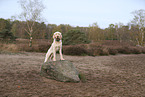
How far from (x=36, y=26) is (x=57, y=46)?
884 inches

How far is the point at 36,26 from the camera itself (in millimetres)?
25703

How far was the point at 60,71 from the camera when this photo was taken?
167 inches

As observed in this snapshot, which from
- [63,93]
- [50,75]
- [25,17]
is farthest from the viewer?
[25,17]

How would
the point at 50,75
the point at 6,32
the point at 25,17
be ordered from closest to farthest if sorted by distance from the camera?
the point at 50,75 < the point at 6,32 < the point at 25,17

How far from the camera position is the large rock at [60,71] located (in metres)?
4.15

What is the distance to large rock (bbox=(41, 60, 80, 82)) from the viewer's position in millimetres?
4145

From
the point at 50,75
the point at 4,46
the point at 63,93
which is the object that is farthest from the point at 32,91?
the point at 4,46

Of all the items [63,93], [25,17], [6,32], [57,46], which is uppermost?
[25,17]

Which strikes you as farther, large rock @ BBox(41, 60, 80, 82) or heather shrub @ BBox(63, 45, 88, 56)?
heather shrub @ BBox(63, 45, 88, 56)

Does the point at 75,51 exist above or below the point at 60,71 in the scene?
below

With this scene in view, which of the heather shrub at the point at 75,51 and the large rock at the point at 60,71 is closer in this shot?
the large rock at the point at 60,71

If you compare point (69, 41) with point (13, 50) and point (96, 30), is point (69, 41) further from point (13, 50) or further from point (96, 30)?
point (96, 30)

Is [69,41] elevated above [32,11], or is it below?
below

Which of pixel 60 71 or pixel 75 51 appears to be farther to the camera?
pixel 75 51
